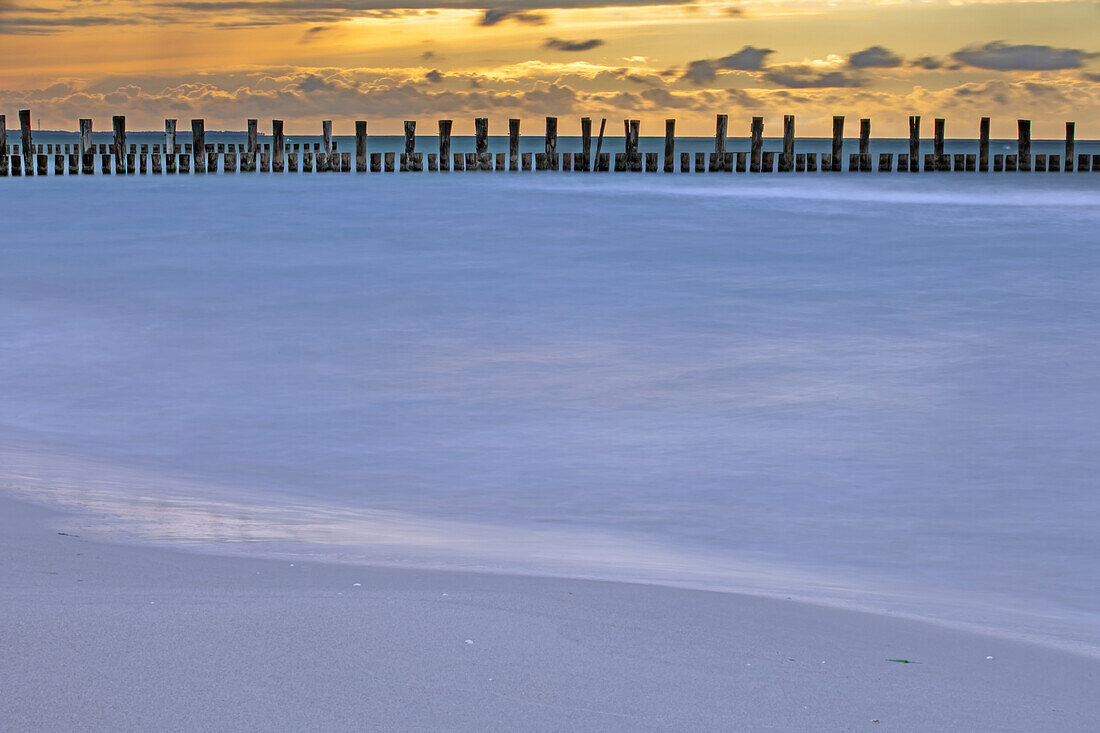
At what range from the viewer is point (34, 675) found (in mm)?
2129

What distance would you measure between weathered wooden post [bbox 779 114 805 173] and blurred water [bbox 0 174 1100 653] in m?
15.9

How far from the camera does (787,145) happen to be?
3066 cm

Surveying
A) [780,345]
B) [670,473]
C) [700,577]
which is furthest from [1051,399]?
[700,577]

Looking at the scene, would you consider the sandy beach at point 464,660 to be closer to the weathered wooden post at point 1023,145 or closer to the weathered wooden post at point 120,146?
the weathered wooden post at point 120,146

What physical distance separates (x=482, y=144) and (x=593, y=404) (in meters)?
23.3

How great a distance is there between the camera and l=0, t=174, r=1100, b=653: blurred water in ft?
12.9

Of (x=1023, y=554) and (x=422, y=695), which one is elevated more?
(x=422, y=695)

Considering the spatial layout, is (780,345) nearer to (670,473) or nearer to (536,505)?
(670,473)

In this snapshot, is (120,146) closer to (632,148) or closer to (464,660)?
(632,148)

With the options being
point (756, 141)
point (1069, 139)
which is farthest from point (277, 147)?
point (1069, 139)

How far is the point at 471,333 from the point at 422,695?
21.9ft

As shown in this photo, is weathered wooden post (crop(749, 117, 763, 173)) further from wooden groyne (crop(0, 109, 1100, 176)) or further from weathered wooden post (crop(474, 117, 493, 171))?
weathered wooden post (crop(474, 117, 493, 171))

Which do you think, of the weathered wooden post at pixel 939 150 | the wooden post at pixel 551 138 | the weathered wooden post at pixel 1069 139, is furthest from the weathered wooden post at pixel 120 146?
the weathered wooden post at pixel 1069 139

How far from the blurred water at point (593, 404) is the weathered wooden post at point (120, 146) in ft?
42.2
